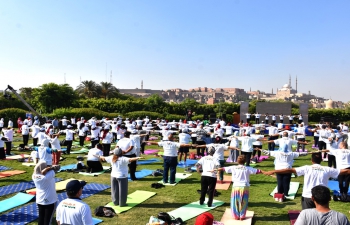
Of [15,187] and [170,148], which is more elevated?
[170,148]

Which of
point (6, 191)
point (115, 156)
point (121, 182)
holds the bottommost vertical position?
point (6, 191)

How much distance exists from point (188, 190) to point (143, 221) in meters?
2.98

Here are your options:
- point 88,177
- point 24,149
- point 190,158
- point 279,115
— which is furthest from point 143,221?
point 279,115

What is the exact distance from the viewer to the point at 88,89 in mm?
55688

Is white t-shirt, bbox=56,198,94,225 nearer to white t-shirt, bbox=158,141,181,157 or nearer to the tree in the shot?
white t-shirt, bbox=158,141,181,157

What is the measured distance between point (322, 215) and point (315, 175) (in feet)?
11.0

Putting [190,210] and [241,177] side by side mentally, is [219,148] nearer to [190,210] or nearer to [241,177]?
[190,210]

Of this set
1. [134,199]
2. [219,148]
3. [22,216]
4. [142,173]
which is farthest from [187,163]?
[22,216]

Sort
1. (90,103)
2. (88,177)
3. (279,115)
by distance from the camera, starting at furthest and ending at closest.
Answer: (90,103) → (279,115) → (88,177)

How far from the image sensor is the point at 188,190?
10430 mm

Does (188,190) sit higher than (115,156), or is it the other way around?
(115,156)

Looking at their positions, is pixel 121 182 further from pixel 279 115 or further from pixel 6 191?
pixel 279 115

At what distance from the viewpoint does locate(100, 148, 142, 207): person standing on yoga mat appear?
27.9ft

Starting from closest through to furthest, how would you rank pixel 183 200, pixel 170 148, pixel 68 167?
pixel 183 200, pixel 170 148, pixel 68 167
